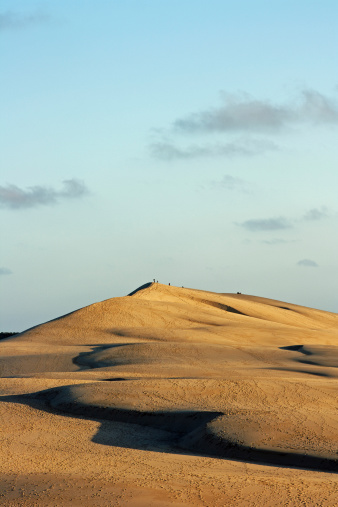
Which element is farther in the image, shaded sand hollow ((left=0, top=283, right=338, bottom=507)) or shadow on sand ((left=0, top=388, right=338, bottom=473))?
shadow on sand ((left=0, top=388, right=338, bottom=473))

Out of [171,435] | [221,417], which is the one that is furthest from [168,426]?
[221,417]

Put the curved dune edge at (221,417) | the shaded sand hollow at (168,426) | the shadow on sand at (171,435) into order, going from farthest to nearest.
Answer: the curved dune edge at (221,417)
the shadow on sand at (171,435)
the shaded sand hollow at (168,426)

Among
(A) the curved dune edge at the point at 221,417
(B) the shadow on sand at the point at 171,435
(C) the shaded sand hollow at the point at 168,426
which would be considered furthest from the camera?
(A) the curved dune edge at the point at 221,417

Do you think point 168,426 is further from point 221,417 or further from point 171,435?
point 221,417

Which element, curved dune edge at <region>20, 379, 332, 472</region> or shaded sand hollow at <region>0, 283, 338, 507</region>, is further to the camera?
curved dune edge at <region>20, 379, 332, 472</region>

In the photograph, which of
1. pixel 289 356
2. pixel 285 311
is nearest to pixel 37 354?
pixel 289 356

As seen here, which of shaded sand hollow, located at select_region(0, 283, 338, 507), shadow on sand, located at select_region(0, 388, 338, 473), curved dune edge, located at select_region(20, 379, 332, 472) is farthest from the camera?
curved dune edge, located at select_region(20, 379, 332, 472)

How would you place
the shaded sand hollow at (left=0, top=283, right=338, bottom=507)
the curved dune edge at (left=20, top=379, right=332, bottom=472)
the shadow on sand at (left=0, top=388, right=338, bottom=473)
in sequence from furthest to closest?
1. the curved dune edge at (left=20, top=379, right=332, bottom=472)
2. the shadow on sand at (left=0, top=388, right=338, bottom=473)
3. the shaded sand hollow at (left=0, top=283, right=338, bottom=507)

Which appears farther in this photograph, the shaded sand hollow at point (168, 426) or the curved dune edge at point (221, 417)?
the curved dune edge at point (221, 417)

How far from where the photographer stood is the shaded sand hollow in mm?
9133

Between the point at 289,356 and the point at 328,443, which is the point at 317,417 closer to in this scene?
the point at 328,443

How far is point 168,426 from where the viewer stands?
46.4 ft

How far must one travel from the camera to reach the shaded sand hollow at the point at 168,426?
9133 mm

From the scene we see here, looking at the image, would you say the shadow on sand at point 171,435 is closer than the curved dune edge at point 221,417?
Yes
